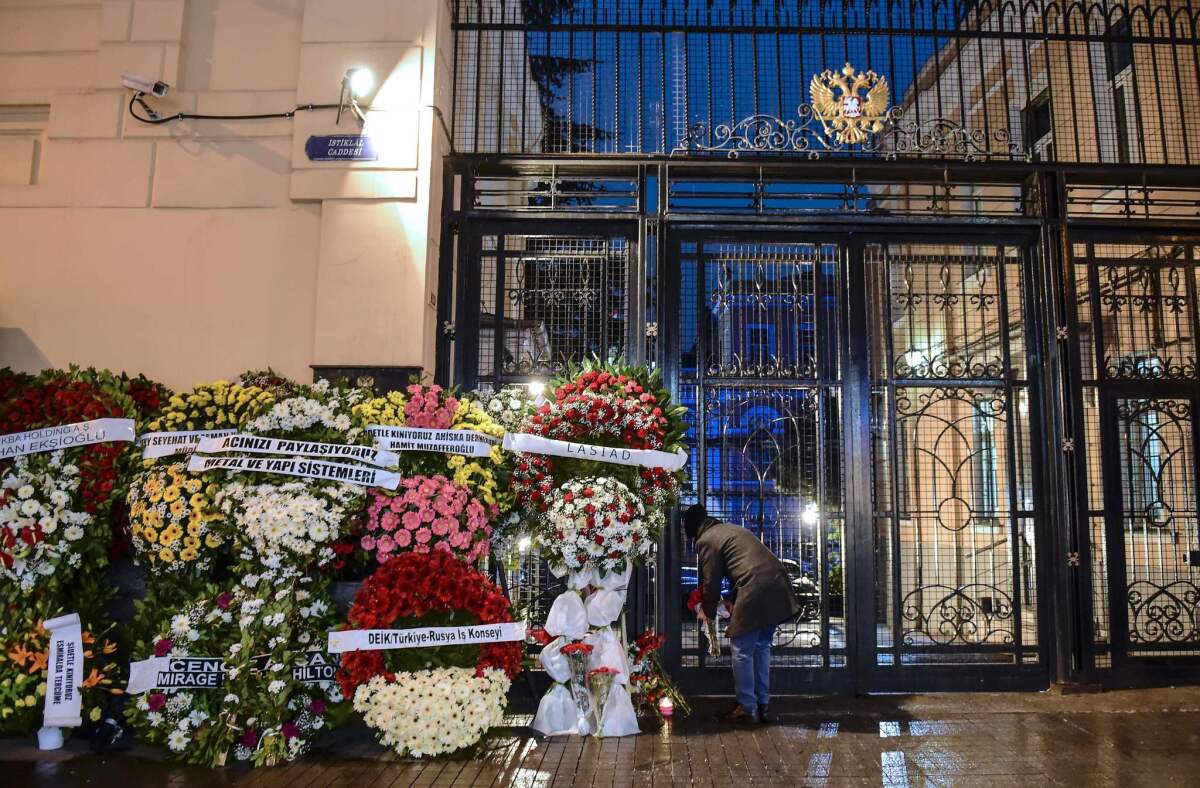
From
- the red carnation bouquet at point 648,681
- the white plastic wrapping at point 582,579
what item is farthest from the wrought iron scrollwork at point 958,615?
the white plastic wrapping at point 582,579

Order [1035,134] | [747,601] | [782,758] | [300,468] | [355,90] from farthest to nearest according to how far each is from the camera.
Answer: [1035,134] < [355,90] < [747,601] < [300,468] < [782,758]

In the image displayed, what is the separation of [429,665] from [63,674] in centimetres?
Answer: 216

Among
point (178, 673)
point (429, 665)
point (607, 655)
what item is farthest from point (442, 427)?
point (178, 673)

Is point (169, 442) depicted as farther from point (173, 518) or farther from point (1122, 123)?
point (1122, 123)

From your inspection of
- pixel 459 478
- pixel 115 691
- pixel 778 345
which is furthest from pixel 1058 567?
pixel 115 691

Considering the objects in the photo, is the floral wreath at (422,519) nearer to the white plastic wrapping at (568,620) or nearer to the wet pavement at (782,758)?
the white plastic wrapping at (568,620)

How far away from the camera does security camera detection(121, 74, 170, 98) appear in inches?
285

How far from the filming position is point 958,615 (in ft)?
23.7

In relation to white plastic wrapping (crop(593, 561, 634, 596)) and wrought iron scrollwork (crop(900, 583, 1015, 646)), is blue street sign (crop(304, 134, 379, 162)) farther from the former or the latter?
wrought iron scrollwork (crop(900, 583, 1015, 646))

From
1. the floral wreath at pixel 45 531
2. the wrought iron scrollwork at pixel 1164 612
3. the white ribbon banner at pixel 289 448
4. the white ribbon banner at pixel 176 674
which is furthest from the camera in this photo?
the wrought iron scrollwork at pixel 1164 612

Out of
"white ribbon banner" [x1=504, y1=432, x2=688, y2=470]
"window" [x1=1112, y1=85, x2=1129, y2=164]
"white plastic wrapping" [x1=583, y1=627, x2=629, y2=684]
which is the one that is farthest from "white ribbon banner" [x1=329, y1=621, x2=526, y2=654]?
"window" [x1=1112, y1=85, x2=1129, y2=164]

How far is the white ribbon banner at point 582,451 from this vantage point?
19.9ft

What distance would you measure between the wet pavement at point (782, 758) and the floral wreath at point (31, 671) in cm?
22

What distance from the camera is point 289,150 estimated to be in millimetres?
7430
